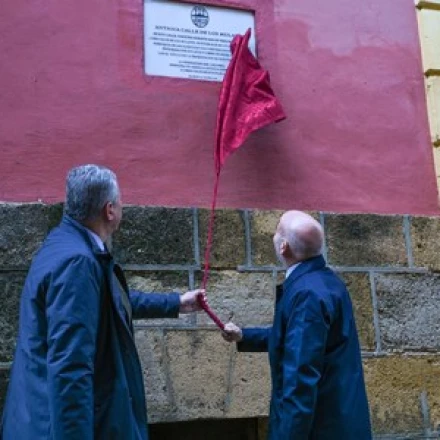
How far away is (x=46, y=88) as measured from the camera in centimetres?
351

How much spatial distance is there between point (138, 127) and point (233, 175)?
0.51m

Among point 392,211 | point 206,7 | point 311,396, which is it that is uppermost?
point 206,7

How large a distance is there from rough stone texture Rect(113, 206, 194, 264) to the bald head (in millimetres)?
685

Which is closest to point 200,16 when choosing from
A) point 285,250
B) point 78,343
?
point 285,250

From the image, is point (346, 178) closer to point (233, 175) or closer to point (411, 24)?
point (233, 175)

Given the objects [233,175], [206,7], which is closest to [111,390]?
[233,175]

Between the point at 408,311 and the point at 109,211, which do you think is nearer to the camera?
the point at 109,211

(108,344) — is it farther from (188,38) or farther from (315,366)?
(188,38)

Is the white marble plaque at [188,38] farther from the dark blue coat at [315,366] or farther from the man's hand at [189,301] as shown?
the dark blue coat at [315,366]

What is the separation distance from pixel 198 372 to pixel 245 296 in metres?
0.42

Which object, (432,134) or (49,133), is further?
(432,134)

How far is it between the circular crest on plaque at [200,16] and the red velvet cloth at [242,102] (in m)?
0.20

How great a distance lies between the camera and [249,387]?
341 centimetres

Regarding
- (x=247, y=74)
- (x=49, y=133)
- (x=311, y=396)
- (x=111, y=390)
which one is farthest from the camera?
(x=247, y=74)
